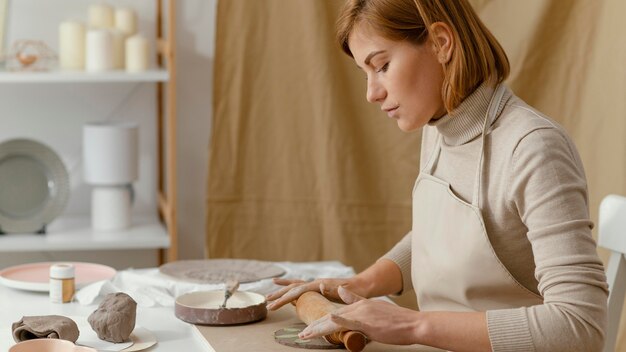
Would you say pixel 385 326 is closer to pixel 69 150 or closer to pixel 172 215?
pixel 172 215

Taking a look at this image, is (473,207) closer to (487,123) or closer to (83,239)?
(487,123)

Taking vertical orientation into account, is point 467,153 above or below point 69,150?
above

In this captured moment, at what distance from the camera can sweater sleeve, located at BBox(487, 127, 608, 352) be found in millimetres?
1326

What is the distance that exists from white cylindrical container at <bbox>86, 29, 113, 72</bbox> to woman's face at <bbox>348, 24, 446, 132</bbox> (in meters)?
1.42

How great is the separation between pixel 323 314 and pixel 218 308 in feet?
0.64

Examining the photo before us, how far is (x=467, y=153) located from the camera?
158cm

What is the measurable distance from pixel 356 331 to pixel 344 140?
1.72 meters

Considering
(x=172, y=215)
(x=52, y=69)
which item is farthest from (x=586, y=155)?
(x=52, y=69)

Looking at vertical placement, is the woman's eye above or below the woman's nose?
above

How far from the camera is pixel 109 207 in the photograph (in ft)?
9.64

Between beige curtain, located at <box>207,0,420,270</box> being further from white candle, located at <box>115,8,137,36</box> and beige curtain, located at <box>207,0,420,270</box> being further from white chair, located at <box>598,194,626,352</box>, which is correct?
white chair, located at <box>598,194,626,352</box>

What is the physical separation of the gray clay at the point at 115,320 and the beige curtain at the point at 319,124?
1.57 m

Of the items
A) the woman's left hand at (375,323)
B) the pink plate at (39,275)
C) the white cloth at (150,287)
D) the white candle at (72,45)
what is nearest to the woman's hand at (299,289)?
the white cloth at (150,287)

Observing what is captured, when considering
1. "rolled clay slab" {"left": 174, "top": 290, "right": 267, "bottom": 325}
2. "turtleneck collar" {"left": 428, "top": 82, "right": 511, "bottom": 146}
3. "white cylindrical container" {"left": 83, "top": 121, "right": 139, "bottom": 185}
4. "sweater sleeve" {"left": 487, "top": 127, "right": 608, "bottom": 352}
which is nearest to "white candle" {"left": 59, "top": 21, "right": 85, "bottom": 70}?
"white cylindrical container" {"left": 83, "top": 121, "right": 139, "bottom": 185}
